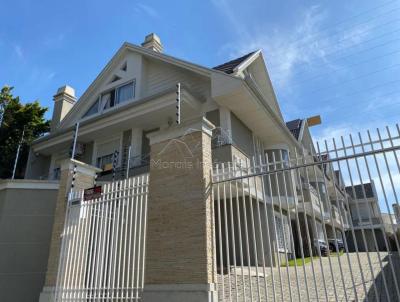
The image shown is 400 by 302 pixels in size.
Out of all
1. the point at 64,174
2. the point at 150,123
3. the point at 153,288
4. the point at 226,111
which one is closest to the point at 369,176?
the point at 153,288

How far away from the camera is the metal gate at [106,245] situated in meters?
6.27

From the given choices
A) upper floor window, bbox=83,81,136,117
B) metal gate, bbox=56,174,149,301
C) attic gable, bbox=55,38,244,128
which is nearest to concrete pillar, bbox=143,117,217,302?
metal gate, bbox=56,174,149,301

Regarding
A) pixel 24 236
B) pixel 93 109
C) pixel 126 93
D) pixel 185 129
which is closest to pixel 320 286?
pixel 185 129

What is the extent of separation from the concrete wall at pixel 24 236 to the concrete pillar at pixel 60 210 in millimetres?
1944

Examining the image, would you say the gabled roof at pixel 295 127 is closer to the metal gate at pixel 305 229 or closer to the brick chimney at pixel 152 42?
the brick chimney at pixel 152 42

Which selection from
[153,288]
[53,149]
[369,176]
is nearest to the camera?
[369,176]

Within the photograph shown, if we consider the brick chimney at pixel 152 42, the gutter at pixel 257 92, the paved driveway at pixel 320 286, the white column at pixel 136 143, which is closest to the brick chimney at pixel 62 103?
the brick chimney at pixel 152 42

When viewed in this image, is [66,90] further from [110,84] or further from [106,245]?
[106,245]

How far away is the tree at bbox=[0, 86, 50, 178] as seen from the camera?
19406 millimetres

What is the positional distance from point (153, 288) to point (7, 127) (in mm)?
18447

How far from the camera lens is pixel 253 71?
57.3 ft

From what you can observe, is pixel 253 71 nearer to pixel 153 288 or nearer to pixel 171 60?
pixel 171 60

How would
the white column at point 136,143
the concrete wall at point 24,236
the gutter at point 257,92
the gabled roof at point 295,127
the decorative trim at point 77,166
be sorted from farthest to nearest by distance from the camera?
the gabled roof at point 295,127 → the white column at point 136,143 → the gutter at point 257,92 → the concrete wall at point 24,236 → the decorative trim at point 77,166

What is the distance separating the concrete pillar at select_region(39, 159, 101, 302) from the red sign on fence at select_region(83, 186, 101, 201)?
81 centimetres
